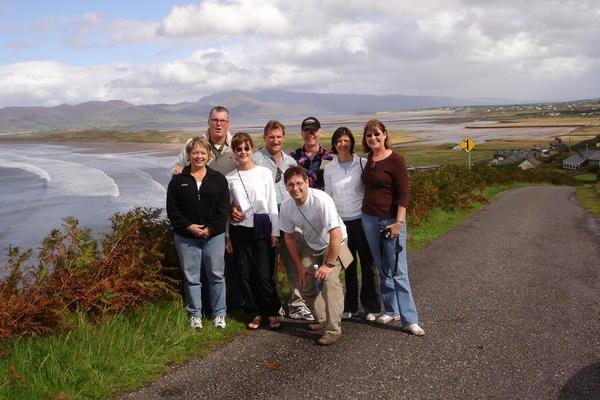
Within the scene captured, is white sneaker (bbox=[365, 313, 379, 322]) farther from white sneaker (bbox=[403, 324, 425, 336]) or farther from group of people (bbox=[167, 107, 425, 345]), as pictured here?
white sneaker (bbox=[403, 324, 425, 336])

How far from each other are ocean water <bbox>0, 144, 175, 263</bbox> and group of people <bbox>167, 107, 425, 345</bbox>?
→ 7404 millimetres

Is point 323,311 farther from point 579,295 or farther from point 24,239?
point 24,239

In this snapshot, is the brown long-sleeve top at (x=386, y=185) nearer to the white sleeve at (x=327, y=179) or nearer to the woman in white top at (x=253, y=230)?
the white sleeve at (x=327, y=179)

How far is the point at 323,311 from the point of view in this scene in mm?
5301

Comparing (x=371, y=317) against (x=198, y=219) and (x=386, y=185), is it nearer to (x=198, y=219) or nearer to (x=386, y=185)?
(x=386, y=185)

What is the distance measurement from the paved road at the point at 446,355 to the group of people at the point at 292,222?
1.13 feet

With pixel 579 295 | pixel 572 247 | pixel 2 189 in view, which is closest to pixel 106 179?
pixel 2 189

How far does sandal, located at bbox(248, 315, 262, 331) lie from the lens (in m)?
5.35

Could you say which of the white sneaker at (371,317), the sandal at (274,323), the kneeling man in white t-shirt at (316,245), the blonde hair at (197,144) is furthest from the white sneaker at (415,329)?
the blonde hair at (197,144)

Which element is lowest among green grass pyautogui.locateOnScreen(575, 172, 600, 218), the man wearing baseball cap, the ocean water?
green grass pyautogui.locateOnScreen(575, 172, 600, 218)

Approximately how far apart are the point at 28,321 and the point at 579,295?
613 cm

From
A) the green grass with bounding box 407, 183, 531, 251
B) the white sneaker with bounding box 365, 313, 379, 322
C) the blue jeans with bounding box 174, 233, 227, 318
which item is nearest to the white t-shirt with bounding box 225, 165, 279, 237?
the blue jeans with bounding box 174, 233, 227, 318

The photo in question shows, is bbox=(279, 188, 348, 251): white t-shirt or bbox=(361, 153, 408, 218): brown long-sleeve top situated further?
bbox=(361, 153, 408, 218): brown long-sleeve top

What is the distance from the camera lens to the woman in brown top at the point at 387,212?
198 inches
